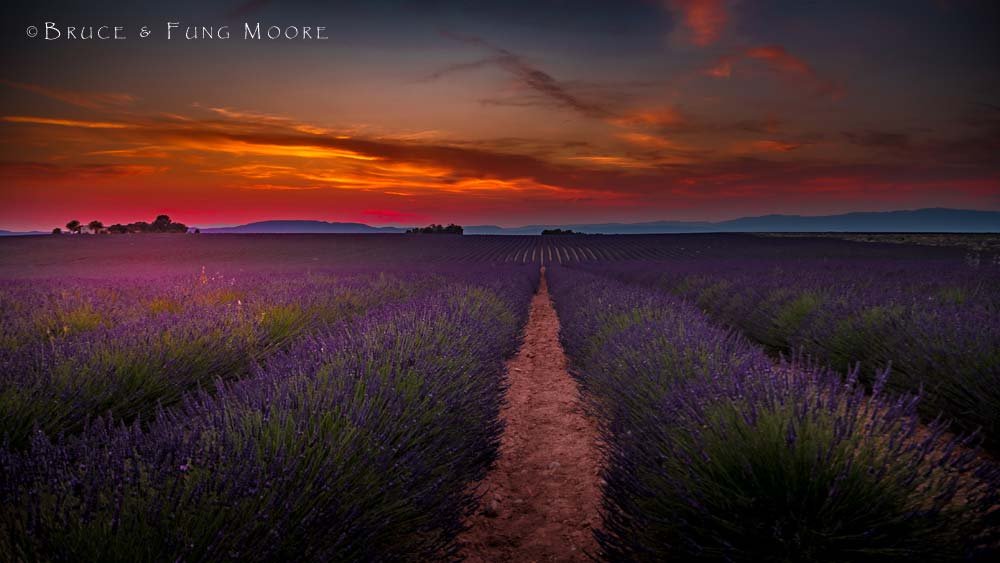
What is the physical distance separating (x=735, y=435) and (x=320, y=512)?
4.97 ft

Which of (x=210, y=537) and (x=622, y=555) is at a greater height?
A: (x=210, y=537)

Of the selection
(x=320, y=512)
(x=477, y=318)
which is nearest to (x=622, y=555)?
(x=320, y=512)

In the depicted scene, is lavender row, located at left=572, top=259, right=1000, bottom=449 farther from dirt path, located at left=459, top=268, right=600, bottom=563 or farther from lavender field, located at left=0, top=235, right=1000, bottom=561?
dirt path, located at left=459, top=268, right=600, bottom=563

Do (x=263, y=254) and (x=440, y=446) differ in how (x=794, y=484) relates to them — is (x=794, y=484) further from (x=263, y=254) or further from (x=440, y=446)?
(x=263, y=254)

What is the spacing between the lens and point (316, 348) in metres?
3.59

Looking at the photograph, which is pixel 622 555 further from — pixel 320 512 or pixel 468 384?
pixel 468 384

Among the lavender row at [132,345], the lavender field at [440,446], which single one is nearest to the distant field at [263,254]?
the lavender row at [132,345]

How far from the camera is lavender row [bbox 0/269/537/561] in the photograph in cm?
132

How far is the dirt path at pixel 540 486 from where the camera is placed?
2.39 metres

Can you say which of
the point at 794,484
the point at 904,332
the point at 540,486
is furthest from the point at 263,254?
the point at 794,484

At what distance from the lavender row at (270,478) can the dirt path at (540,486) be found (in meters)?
0.24

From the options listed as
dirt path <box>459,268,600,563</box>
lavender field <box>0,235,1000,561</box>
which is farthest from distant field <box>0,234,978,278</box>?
lavender field <box>0,235,1000,561</box>

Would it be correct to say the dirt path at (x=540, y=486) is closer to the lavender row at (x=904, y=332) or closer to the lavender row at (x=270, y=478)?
the lavender row at (x=270, y=478)

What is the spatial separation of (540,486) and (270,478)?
6.15 ft
